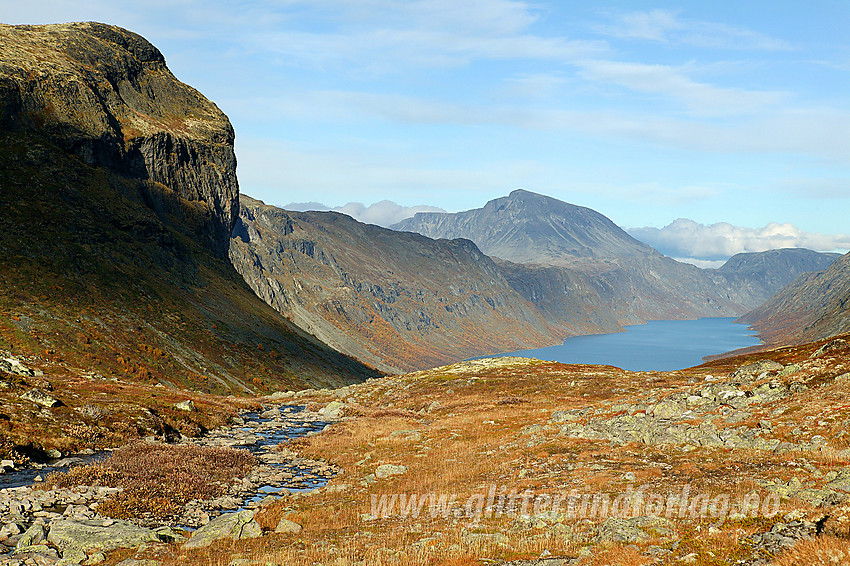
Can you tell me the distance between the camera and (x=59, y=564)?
17000 millimetres

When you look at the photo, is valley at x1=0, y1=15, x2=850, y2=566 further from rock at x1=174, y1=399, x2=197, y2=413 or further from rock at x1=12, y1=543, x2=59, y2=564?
rock at x1=174, y1=399, x2=197, y2=413

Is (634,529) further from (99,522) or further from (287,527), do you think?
(99,522)

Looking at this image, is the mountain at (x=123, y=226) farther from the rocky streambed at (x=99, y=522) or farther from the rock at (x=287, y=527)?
the rock at (x=287, y=527)

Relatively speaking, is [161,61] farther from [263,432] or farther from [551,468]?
[551,468]

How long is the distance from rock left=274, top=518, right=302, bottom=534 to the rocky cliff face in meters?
127

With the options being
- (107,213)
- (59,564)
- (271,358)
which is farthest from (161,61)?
(59,564)

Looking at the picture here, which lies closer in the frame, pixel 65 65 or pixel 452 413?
pixel 452 413

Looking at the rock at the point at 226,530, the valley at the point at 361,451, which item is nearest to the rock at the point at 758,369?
the valley at the point at 361,451

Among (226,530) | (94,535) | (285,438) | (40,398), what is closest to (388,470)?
(226,530)

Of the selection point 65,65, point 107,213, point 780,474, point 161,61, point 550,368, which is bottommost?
point 550,368

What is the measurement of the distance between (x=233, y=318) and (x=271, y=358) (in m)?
14.6

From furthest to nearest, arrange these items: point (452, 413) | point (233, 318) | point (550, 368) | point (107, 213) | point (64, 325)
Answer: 1. point (233, 318)
2. point (107, 213)
3. point (550, 368)
4. point (64, 325)
5. point (452, 413)

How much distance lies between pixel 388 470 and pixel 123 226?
105610 mm

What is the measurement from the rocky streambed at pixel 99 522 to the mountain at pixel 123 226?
1980 inches
